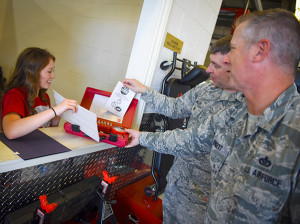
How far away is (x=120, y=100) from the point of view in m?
1.64

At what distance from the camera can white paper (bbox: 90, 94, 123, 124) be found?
1.60m

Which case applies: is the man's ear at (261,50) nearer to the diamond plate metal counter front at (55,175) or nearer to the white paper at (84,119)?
the white paper at (84,119)

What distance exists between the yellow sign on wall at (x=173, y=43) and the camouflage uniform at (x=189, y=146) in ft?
1.65

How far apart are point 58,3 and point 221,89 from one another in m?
3.44

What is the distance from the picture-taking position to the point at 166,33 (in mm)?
1801

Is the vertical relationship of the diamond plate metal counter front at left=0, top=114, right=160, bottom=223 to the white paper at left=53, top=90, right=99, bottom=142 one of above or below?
below

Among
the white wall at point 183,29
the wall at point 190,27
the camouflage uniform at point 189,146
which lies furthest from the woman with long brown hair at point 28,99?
the wall at point 190,27

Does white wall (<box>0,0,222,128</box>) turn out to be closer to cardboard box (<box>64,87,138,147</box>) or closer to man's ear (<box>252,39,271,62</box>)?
cardboard box (<box>64,87,138,147</box>)

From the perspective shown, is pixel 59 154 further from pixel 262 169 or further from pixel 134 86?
pixel 262 169

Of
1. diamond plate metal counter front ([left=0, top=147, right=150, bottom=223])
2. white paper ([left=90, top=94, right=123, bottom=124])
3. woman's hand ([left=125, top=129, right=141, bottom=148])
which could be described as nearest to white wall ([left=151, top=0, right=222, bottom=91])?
white paper ([left=90, top=94, right=123, bottom=124])

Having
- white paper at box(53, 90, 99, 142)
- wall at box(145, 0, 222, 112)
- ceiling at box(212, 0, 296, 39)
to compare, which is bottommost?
white paper at box(53, 90, 99, 142)

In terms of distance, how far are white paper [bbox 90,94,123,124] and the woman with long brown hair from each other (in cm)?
35

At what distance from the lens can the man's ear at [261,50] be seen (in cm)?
83

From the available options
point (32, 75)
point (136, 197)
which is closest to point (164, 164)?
point (136, 197)
